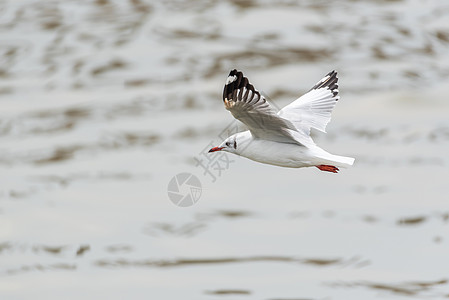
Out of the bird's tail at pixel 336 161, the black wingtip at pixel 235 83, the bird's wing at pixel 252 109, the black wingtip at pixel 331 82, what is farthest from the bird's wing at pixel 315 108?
the black wingtip at pixel 235 83

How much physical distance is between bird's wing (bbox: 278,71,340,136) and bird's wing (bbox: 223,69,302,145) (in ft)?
1.96

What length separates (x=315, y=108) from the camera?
25.0 feet

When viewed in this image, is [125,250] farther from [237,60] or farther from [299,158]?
[299,158]

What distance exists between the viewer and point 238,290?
91.4 feet

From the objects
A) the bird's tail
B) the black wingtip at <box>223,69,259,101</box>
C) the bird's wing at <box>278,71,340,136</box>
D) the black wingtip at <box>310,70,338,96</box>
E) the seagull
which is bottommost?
the bird's tail

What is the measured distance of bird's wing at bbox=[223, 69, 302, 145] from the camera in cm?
603

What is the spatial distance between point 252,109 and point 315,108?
159 centimetres

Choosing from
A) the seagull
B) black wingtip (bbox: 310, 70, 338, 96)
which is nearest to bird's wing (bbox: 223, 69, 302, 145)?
the seagull

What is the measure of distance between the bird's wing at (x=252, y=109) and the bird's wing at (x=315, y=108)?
0.60 meters

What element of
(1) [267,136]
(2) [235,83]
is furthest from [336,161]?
(2) [235,83]

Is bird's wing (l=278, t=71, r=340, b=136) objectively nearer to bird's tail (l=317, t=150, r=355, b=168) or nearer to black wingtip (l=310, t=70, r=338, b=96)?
→ black wingtip (l=310, t=70, r=338, b=96)

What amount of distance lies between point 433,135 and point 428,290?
938 cm

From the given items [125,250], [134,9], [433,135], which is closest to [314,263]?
[125,250]

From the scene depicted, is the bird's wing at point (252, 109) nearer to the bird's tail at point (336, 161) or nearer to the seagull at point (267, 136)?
the seagull at point (267, 136)
